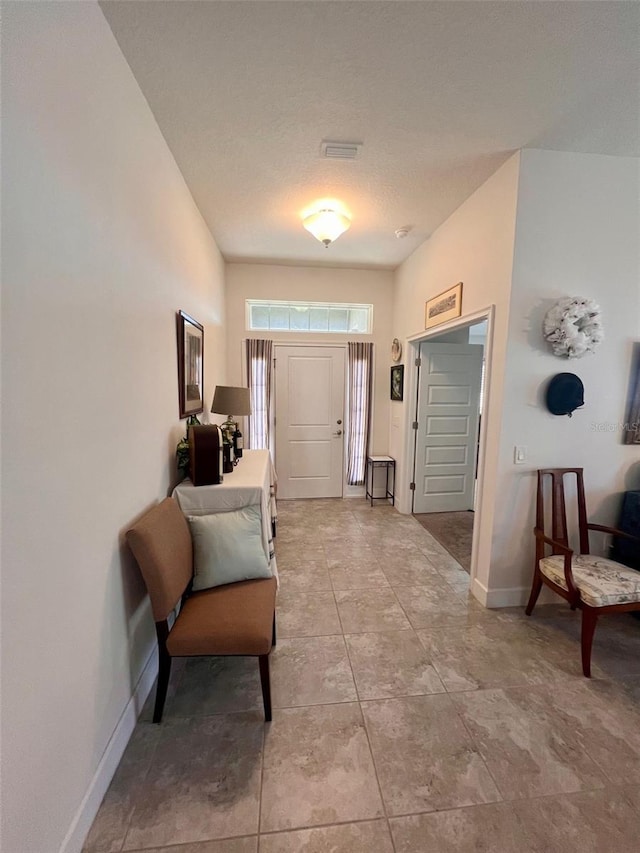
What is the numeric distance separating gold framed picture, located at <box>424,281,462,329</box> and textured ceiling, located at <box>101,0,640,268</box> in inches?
27.4

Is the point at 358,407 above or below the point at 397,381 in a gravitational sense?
below

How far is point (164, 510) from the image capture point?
5.65 ft

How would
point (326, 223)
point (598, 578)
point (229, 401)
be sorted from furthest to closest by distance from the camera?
point (229, 401) < point (326, 223) < point (598, 578)

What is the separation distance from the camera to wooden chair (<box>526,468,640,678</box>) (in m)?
1.87

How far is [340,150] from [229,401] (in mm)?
1826

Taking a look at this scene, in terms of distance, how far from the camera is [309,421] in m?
4.52

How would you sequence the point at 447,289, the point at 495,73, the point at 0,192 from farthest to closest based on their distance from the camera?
the point at 447,289, the point at 495,73, the point at 0,192

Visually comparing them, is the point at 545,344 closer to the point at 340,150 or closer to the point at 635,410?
the point at 635,410

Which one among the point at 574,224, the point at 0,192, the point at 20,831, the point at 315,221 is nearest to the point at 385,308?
the point at 315,221

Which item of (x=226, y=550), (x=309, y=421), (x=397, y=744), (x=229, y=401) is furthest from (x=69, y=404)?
(x=309, y=421)

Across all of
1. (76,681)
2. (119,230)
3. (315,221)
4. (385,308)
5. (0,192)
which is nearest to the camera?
(0,192)

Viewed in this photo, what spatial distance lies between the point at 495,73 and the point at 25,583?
2.61m

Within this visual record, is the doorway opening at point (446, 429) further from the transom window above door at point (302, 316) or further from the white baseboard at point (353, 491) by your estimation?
the transom window above door at point (302, 316)

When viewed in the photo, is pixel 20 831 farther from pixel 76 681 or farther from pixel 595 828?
pixel 595 828
